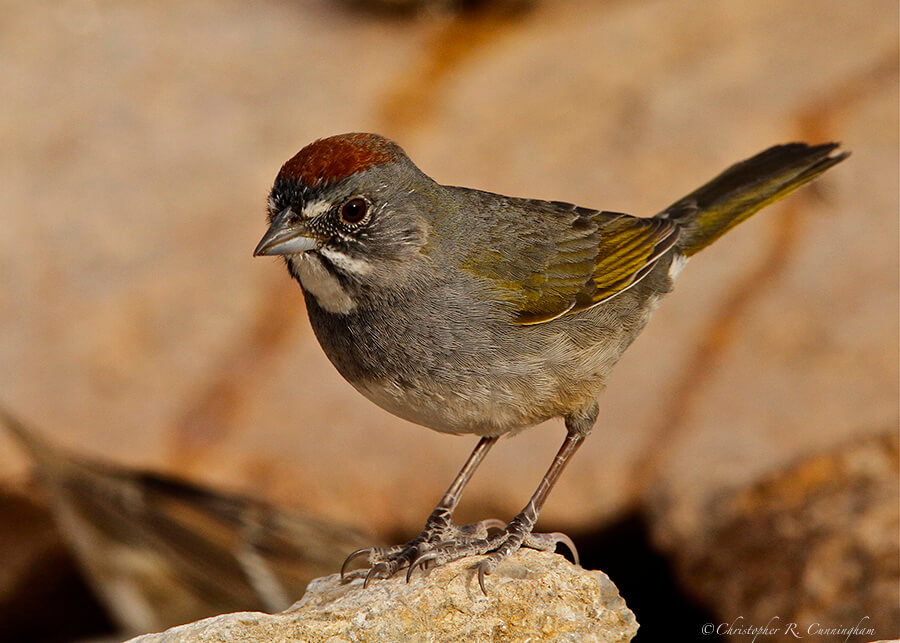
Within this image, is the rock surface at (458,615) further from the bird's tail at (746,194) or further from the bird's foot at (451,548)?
the bird's tail at (746,194)

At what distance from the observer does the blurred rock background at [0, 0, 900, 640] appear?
6383 millimetres

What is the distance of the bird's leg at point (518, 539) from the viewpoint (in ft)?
13.7

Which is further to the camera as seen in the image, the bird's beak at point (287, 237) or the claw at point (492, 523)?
the claw at point (492, 523)

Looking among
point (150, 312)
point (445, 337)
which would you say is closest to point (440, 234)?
point (445, 337)

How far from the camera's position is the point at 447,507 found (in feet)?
15.6

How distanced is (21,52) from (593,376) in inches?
258

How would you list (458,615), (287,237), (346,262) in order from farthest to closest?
(346,262)
(287,237)
(458,615)

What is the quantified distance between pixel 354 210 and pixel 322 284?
30 cm

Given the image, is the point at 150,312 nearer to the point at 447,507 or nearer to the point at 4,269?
the point at 4,269

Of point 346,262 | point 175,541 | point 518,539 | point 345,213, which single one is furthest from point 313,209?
point 175,541

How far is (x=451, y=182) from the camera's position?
26.6 feet

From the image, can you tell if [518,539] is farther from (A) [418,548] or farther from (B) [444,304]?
(B) [444,304]

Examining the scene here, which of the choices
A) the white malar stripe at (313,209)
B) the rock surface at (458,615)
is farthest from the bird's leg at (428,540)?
the white malar stripe at (313,209)

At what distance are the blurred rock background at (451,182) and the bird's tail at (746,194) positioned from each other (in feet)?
4.41
